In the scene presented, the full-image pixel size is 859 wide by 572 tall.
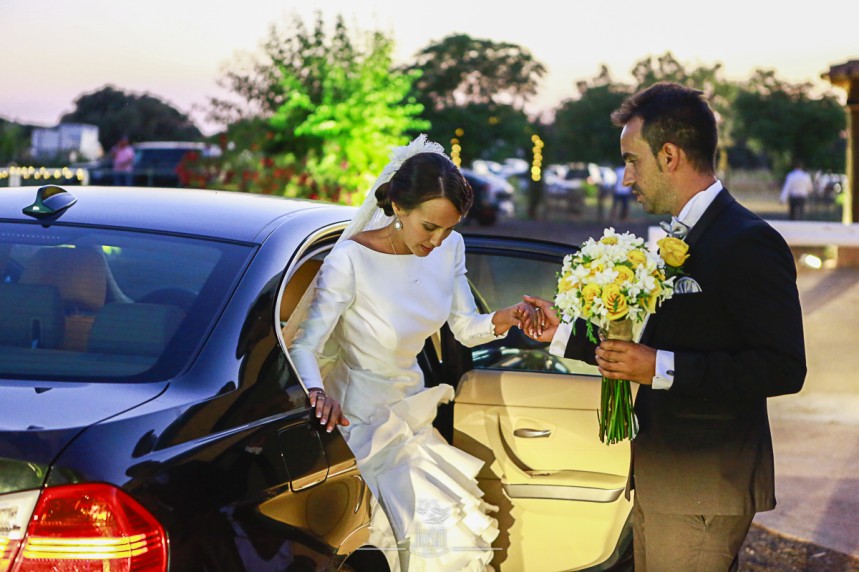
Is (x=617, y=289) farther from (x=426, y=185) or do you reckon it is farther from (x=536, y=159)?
(x=536, y=159)

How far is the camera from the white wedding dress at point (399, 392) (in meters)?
3.52

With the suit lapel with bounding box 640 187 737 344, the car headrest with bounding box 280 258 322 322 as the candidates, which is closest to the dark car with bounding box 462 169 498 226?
the car headrest with bounding box 280 258 322 322

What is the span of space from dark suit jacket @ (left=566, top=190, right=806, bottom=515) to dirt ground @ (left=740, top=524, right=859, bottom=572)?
2506 mm

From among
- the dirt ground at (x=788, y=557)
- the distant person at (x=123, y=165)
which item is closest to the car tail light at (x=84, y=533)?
the dirt ground at (x=788, y=557)

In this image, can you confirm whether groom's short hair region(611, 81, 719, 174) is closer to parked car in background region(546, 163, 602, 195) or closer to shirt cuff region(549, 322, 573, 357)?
shirt cuff region(549, 322, 573, 357)

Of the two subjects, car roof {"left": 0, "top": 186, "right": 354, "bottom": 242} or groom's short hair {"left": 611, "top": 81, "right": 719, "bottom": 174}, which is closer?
groom's short hair {"left": 611, "top": 81, "right": 719, "bottom": 174}

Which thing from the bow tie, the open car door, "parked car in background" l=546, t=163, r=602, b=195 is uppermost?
the bow tie

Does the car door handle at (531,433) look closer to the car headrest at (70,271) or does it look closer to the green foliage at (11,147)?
the car headrest at (70,271)

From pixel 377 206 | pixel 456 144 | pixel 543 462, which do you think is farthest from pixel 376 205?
pixel 456 144

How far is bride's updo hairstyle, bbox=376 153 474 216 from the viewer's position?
12.0 ft

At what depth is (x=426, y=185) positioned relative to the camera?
12.0ft

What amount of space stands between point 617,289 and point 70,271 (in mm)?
1516

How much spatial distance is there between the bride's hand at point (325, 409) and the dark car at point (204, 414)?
3 centimetres

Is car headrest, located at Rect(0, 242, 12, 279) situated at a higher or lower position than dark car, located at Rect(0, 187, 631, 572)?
higher
